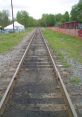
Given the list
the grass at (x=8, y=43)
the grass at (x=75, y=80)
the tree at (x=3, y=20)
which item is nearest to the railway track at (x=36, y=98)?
the grass at (x=75, y=80)

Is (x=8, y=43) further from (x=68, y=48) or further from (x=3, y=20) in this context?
(x=3, y=20)

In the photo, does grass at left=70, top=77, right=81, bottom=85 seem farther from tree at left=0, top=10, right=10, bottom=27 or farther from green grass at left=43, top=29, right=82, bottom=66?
tree at left=0, top=10, right=10, bottom=27

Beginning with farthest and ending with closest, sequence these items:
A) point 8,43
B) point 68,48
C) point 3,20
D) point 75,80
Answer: point 3,20
point 8,43
point 68,48
point 75,80

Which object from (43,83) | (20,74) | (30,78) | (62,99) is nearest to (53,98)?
(62,99)

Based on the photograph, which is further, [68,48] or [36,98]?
[68,48]

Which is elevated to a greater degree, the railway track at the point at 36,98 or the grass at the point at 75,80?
the grass at the point at 75,80

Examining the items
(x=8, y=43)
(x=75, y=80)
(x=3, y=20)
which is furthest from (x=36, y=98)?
(x=3, y=20)

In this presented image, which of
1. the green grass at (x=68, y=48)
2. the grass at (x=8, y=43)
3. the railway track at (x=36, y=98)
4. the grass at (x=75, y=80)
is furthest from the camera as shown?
the grass at (x=8, y=43)

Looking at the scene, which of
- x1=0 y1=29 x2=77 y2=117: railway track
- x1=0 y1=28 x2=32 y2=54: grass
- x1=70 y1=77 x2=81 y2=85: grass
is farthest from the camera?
x1=0 y1=28 x2=32 y2=54: grass

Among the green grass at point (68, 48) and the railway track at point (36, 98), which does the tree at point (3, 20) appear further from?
the railway track at point (36, 98)

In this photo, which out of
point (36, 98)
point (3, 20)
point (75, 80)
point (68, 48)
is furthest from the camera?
point (3, 20)

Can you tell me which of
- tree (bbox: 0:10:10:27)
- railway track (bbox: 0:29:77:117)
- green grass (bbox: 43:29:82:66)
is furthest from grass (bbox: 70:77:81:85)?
tree (bbox: 0:10:10:27)

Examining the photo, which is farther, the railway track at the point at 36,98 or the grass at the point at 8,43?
the grass at the point at 8,43

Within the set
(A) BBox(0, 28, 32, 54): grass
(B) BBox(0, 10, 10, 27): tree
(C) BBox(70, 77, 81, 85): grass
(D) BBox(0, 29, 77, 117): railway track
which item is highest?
(B) BBox(0, 10, 10, 27): tree
